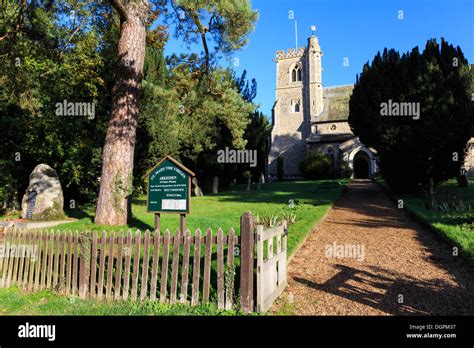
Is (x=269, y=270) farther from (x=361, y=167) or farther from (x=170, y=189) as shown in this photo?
(x=361, y=167)

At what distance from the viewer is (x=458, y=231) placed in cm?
820

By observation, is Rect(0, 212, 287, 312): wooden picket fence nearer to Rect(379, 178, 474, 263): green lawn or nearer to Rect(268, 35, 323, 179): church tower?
Rect(379, 178, 474, 263): green lawn

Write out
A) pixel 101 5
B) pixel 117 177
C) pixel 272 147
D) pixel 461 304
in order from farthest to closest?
1. pixel 272 147
2. pixel 101 5
3. pixel 117 177
4. pixel 461 304

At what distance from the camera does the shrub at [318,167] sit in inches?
1540

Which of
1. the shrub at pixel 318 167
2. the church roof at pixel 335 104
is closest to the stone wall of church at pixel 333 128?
the church roof at pixel 335 104

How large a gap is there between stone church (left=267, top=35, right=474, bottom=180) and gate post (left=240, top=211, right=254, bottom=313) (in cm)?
4061

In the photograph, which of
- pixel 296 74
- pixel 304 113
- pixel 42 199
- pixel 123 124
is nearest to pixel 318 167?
pixel 304 113

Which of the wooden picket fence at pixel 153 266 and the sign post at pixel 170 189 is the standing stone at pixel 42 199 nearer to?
the wooden picket fence at pixel 153 266

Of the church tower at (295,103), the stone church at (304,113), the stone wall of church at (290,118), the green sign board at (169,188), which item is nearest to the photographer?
the green sign board at (169,188)

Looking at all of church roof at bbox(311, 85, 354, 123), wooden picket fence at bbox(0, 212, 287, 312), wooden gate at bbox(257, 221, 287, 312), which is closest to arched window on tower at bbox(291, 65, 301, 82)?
church roof at bbox(311, 85, 354, 123)

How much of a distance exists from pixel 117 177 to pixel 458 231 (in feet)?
29.8

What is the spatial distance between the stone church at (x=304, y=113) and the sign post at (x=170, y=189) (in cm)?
3866
